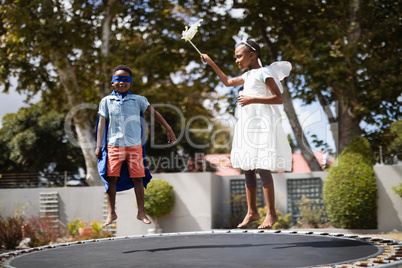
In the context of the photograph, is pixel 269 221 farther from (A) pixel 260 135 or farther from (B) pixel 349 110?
(B) pixel 349 110

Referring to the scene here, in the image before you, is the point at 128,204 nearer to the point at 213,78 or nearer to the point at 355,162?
the point at 213,78

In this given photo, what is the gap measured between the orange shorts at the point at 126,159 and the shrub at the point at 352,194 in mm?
7105

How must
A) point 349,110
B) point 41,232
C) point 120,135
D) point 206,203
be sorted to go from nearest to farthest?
point 120,135 < point 41,232 < point 206,203 < point 349,110

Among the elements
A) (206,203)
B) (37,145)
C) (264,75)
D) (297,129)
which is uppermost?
(37,145)

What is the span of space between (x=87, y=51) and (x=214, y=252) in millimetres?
11733

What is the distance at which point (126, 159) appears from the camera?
455cm

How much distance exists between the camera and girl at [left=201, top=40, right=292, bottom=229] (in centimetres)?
422

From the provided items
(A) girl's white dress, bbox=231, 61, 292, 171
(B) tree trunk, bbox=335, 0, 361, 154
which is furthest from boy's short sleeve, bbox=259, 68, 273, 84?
(B) tree trunk, bbox=335, 0, 361, 154

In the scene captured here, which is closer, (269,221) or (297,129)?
(269,221)

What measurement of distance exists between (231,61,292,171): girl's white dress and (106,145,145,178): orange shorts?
0.86 meters

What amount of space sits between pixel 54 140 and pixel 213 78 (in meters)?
9.48

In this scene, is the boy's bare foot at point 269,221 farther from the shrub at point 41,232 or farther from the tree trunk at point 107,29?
the tree trunk at point 107,29

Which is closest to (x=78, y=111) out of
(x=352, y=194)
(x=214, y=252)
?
(x=352, y=194)

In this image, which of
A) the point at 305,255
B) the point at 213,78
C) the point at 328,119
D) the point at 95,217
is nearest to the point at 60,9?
the point at 213,78
